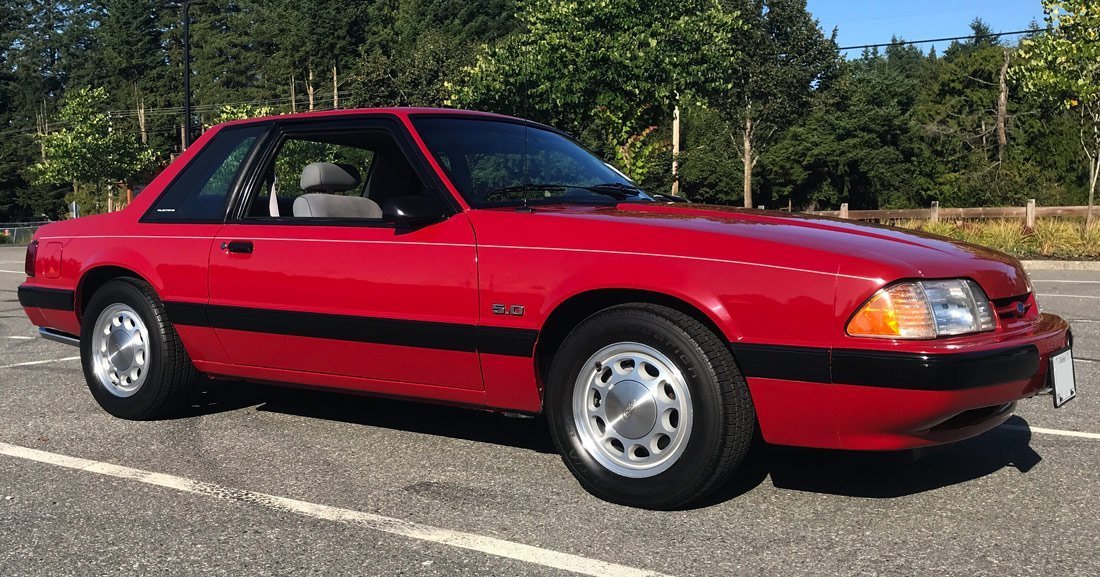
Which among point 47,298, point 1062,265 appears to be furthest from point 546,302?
point 1062,265

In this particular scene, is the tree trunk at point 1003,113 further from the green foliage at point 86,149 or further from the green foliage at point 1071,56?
the green foliage at point 86,149

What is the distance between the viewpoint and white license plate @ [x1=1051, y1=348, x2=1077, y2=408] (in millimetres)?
3594

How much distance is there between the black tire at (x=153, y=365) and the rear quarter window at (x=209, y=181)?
1.29 feet

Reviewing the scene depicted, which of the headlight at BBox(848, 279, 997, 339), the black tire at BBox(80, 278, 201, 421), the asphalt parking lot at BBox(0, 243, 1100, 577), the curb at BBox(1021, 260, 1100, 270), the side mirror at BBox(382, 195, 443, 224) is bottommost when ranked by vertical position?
the curb at BBox(1021, 260, 1100, 270)

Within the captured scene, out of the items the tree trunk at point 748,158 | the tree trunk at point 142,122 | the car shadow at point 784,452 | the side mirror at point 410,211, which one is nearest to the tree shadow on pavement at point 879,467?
the car shadow at point 784,452

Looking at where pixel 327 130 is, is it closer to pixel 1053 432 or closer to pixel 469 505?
pixel 469 505

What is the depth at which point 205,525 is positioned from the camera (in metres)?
3.38

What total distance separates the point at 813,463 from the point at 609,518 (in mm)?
1161

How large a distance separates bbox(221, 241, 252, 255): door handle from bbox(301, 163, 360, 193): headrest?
0.40m

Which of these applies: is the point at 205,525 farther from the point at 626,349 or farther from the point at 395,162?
the point at 395,162

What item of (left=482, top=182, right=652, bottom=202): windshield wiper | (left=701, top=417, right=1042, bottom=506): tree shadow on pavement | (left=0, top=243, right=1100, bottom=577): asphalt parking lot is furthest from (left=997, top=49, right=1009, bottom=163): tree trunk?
(left=482, top=182, right=652, bottom=202): windshield wiper

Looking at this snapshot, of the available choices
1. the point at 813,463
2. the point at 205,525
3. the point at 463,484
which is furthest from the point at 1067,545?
the point at 205,525

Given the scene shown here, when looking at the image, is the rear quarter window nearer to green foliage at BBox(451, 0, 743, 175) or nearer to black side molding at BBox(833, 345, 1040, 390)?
black side molding at BBox(833, 345, 1040, 390)

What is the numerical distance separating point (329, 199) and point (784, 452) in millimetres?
2302
